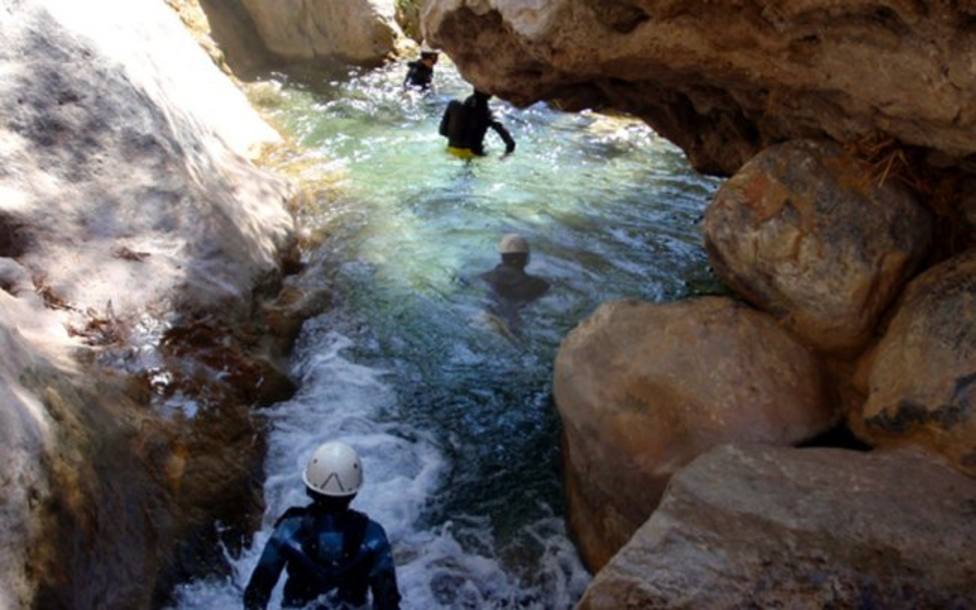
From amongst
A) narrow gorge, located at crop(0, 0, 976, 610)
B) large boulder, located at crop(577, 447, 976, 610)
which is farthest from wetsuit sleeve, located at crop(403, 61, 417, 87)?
large boulder, located at crop(577, 447, 976, 610)

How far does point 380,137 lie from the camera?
12211 mm

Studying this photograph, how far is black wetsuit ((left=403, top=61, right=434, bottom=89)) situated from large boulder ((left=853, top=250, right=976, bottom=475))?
1066 cm

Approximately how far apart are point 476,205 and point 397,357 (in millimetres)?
3683

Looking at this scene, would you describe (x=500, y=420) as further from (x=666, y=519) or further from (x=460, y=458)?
(x=666, y=519)

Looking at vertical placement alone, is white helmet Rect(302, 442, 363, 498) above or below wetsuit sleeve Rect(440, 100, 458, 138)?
above

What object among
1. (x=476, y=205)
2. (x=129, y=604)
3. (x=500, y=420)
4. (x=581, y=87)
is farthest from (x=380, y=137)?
(x=129, y=604)

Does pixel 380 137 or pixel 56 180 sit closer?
pixel 56 180

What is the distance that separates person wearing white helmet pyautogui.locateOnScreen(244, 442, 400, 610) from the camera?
12.6 feet

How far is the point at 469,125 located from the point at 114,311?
541 centimetres

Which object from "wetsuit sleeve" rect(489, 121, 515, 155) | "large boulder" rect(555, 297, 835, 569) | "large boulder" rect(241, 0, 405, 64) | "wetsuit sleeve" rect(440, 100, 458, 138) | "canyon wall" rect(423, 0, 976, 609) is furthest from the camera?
"large boulder" rect(241, 0, 405, 64)

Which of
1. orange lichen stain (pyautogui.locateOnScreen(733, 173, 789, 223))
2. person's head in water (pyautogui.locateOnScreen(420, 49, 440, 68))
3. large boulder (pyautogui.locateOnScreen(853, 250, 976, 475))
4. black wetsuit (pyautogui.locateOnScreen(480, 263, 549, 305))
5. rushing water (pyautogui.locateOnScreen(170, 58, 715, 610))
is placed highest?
orange lichen stain (pyautogui.locateOnScreen(733, 173, 789, 223))

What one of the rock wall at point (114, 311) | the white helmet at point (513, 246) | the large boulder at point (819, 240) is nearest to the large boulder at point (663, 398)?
the large boulder at point (819, 240)

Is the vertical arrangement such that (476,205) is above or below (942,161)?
below

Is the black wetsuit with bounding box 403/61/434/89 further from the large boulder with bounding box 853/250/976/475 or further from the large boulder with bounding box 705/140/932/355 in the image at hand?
the large boulder with bounding box 853/250/976/475
